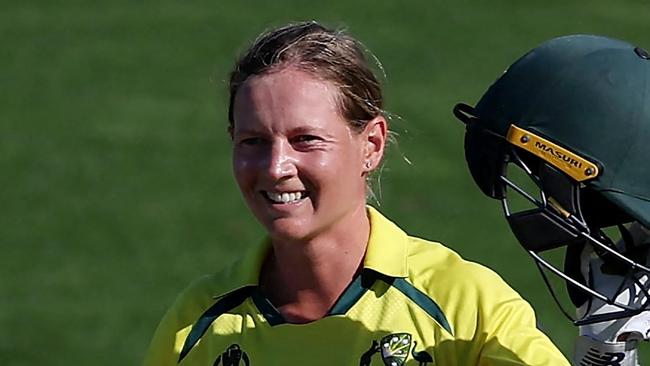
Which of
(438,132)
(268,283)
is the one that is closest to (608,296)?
(268,283)

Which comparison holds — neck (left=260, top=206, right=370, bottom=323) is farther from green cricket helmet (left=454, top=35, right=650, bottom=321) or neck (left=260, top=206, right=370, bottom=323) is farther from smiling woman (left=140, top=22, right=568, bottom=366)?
green cricket helmet (left=454, top=35, right=650, bottom=321)

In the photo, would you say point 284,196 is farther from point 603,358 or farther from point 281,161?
point 603,358

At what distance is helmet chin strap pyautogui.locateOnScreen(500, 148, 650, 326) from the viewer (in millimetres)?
2893

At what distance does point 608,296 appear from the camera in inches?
117

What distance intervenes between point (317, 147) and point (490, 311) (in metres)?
0.49

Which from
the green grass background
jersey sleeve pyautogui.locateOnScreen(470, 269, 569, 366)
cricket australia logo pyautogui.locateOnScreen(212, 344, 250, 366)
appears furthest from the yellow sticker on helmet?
the green grass background

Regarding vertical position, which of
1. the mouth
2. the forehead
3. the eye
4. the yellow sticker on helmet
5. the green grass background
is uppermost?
the forehead

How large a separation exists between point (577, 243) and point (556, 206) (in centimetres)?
14

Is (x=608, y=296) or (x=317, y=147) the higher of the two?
(x=317, y=147)

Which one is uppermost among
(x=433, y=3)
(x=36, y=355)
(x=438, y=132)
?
(x=433, y=3)

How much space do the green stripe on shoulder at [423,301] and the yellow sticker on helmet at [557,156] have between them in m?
0.50

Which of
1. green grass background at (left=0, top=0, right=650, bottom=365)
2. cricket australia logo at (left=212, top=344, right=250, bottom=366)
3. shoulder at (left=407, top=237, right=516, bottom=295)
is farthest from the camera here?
green grass background at (left=0, top=0, right=650, bottom=365)

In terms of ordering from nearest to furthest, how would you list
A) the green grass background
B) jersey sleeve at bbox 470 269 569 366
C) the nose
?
jersey sleeve at bbox 470 269 569 366
the nose
the green grass background

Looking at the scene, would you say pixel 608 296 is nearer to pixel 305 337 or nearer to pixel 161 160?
pixel 305 337
